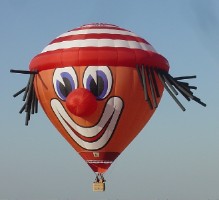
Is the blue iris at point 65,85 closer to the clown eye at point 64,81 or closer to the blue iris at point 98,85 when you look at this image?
the clown eye at point 64,81

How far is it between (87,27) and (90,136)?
17.5 feet

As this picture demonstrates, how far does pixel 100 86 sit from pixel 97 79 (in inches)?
14.1

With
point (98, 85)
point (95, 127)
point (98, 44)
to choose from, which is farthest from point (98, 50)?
point (95, 127)

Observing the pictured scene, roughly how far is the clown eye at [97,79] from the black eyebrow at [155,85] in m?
1.59

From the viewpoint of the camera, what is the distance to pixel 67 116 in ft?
161

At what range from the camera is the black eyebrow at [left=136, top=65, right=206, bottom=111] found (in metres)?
48.8

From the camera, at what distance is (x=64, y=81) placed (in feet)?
159

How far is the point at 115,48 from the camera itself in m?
48.4

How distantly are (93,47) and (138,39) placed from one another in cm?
272

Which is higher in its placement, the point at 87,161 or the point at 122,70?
Result: the point at 122,70

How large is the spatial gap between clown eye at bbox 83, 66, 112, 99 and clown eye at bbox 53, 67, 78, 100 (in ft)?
1.94

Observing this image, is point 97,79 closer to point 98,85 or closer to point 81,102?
point 98,85

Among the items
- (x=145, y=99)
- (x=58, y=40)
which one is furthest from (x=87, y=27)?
(x=145, y=99)

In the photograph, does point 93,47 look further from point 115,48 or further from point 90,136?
point 90,136
